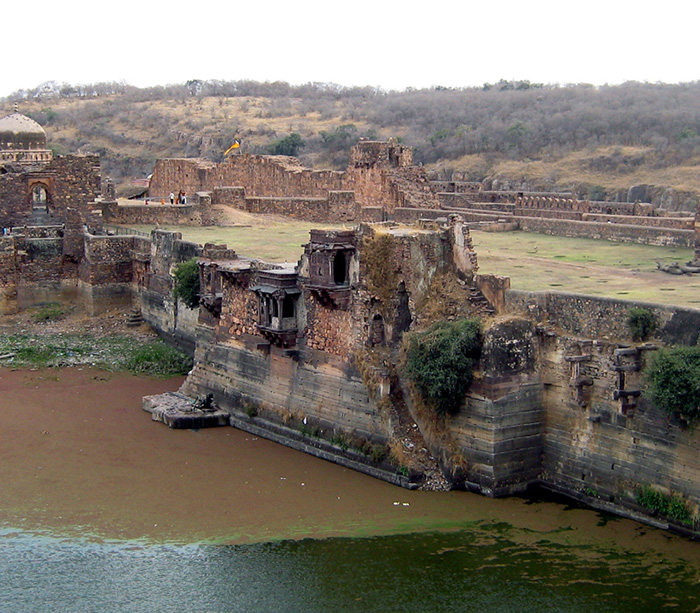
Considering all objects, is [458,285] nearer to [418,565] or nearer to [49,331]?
[418,565]

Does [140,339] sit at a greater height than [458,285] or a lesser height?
lesser

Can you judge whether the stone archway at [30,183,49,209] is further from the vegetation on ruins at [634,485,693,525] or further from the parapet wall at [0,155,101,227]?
the vegetation on ruins at [634,485,693,525]

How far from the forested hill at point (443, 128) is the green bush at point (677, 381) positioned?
31741mm

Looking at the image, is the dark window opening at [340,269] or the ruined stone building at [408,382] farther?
the dark window opening at [340,269]

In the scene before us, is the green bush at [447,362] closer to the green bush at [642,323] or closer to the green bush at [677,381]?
the green bush at [642,323]

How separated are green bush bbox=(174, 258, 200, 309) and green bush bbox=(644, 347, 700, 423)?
1082 cm

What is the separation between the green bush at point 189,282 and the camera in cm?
2314

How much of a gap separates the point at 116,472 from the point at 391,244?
5272mm

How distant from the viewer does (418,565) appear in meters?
14.3

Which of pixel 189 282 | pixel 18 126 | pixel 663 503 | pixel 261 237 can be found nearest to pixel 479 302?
pixel 663 503

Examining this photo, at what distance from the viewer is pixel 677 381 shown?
47.0 ft

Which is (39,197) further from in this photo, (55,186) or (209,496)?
(209,496)

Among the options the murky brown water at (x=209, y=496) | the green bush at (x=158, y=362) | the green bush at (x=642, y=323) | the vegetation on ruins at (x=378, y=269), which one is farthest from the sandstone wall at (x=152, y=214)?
the green bush at (x=642, y=323)

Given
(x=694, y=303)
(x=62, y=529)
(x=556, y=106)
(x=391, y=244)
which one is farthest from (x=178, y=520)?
(x=556, y=106)
